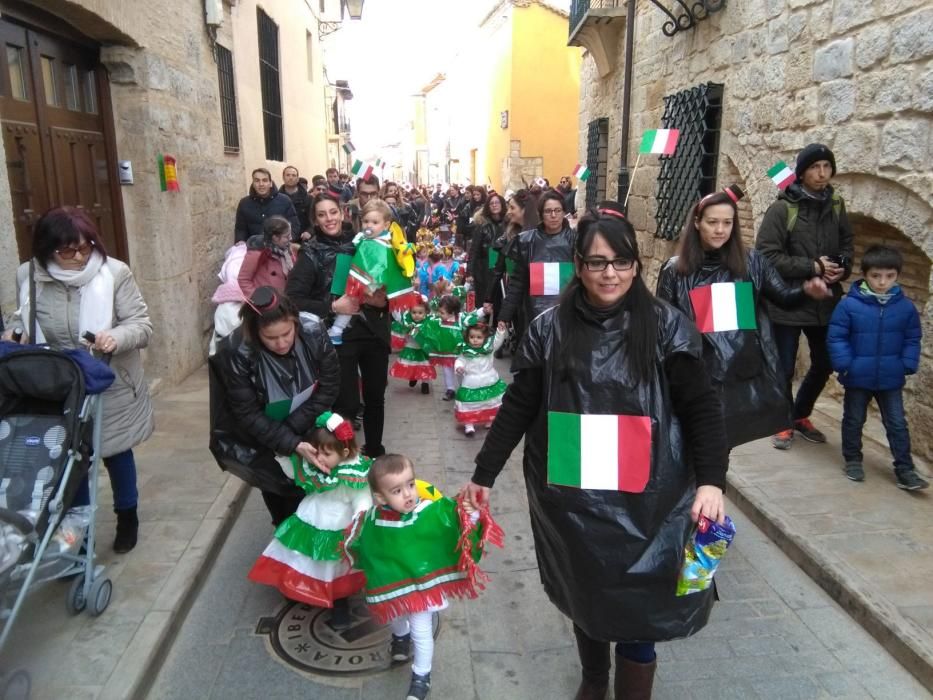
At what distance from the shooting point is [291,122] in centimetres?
1395

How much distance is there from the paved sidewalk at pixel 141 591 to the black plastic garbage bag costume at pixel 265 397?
2.45ft

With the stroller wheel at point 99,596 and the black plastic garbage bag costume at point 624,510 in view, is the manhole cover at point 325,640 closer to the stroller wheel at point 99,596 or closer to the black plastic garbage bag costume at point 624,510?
the stroller wheel at point 99,596

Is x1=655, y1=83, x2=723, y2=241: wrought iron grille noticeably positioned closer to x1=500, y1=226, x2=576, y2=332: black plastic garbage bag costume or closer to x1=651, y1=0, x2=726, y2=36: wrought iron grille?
x1=651, y1=0, x2=726, y2=36: wrought iron grille

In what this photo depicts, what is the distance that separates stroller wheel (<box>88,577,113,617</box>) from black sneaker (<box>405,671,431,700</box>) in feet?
4.70

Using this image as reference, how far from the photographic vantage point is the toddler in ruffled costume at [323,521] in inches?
123

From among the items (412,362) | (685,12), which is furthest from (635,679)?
(685,12)

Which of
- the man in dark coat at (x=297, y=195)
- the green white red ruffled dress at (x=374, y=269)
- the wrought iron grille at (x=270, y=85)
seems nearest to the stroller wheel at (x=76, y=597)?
the green white red ruffled dress at (x=374, y=269)

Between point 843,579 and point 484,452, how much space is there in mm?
2110

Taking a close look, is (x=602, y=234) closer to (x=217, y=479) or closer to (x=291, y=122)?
(x=217, y=479)

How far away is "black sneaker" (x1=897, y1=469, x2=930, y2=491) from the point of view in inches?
169

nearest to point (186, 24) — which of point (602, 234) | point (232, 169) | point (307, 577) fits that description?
point (232, 169)

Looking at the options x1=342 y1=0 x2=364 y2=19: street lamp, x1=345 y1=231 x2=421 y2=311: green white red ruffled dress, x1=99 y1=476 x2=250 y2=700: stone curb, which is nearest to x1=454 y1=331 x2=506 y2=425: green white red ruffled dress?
x1=345 y1=231 x2=421 y2=311: green white red ruffled dress

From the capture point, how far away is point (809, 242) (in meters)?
4.65

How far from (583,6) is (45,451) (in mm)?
10880
